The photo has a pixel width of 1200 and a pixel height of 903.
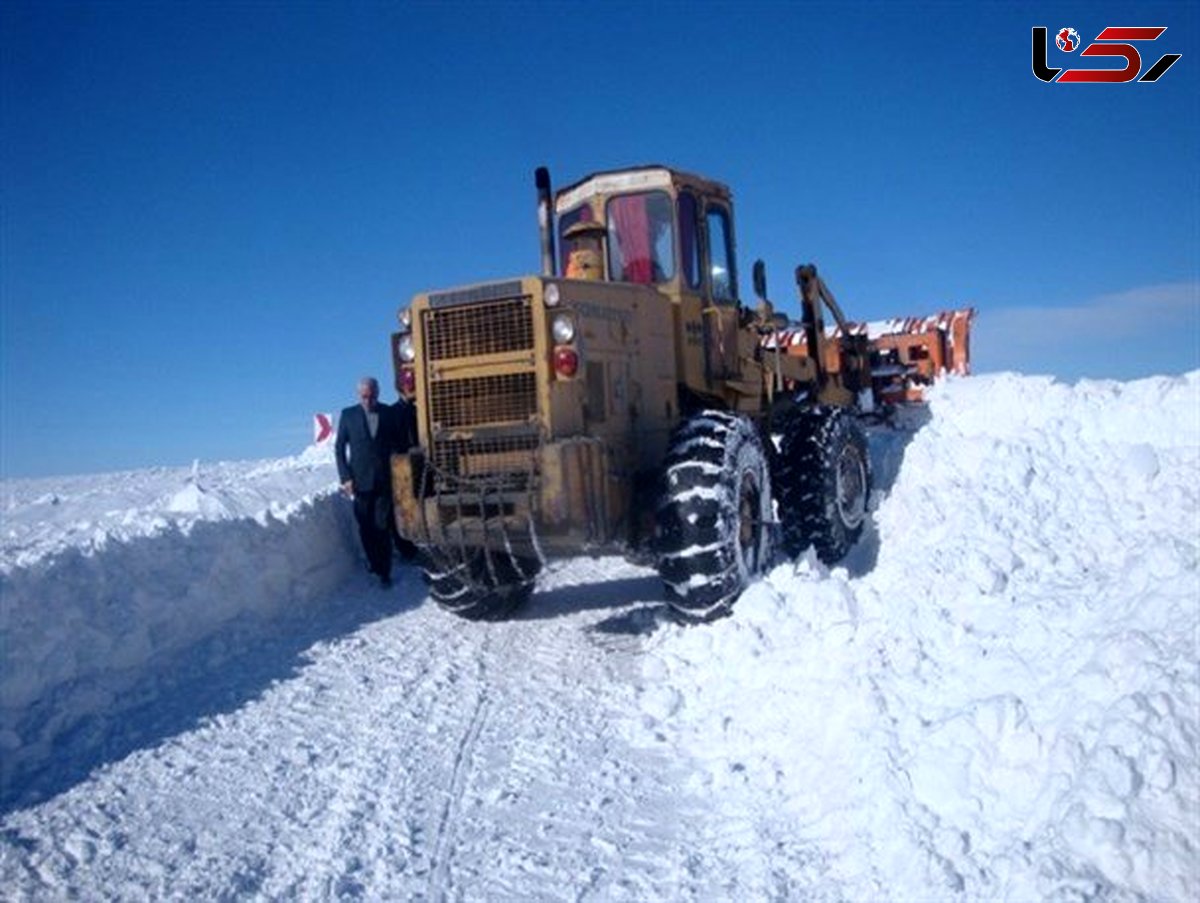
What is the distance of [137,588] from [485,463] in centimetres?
255

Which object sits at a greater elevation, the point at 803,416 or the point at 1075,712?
the point at 803,416

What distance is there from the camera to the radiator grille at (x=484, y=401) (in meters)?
6.88

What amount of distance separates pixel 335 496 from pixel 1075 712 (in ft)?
25.0

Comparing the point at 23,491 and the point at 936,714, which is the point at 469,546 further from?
the point at 23,491

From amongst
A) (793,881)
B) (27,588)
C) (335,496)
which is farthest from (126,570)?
(793,881)

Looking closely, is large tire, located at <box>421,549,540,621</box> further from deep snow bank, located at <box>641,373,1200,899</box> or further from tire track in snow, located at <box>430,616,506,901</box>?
deep snow bank, located at <box>641,373,1200,899</box>

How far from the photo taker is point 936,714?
445 cm

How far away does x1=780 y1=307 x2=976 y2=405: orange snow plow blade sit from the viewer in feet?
43.5

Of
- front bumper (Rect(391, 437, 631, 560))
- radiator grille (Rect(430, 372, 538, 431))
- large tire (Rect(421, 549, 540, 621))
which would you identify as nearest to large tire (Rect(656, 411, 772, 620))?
front bumper (Rect(391, 437, 631, 560))

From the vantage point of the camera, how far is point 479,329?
23.1 feet

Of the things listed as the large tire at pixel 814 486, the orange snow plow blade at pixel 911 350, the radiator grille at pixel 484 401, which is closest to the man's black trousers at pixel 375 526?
the radiator grille at pixel 484 401

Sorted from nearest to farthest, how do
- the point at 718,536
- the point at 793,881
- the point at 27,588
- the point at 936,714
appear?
the point at 793,881
the point at 936,714
the point at 27,588
the point at 718,536

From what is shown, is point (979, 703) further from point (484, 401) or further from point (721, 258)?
point (721, 258)

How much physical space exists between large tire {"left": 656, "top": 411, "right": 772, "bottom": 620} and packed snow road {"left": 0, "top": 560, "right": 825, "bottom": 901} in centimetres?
63
